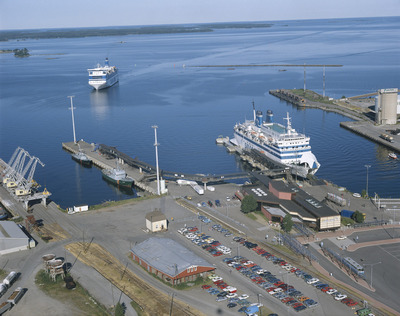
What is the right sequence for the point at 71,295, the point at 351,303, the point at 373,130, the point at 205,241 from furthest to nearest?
the point at 373,130
the point at 205,241
the point at 71,295
the point at 351,303

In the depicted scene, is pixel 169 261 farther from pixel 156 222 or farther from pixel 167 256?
pixel 156 222

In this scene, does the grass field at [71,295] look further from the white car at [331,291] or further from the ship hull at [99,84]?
the ship hull at [99,84]

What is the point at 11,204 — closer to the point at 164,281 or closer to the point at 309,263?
the point at 164,281

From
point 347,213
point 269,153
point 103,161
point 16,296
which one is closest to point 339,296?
point 347,213

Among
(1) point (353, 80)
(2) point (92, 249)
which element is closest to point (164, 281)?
(2) point (92, 249)

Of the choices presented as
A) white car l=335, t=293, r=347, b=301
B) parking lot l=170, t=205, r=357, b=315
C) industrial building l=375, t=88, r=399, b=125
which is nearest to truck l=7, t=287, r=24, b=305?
parking lot l=170, t=205, r=357, b=315

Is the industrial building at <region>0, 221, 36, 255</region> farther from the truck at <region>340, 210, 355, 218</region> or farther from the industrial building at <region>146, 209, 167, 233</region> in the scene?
the truck at <region>340, 210, 355, 218</region>

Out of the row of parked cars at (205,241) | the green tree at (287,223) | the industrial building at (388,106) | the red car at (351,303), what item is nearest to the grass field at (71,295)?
the row of parked cars at (205,241)
